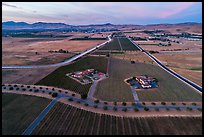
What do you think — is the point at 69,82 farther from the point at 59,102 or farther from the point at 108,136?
the point at 108,136

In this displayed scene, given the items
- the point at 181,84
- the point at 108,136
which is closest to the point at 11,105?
the point at 108,136

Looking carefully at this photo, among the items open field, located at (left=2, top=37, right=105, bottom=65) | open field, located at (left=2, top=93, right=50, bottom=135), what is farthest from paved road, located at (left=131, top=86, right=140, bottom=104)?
open field, located at (left=2, top=37, right=105, bottom=65)

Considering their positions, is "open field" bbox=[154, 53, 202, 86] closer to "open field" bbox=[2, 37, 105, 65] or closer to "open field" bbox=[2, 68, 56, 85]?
"open field" bbox=[2, 68, 56, 85]

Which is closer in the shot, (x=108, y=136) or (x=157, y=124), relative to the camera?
(x=108, y=136)

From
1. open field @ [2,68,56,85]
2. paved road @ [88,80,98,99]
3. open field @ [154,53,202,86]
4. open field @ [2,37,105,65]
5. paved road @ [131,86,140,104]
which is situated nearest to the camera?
paved road @ [131,86,140,104]

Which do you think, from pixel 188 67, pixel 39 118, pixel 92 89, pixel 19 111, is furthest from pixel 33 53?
pixel 188 67

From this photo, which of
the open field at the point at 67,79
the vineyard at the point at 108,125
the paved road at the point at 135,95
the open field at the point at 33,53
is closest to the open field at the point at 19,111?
the vineyard at the point at 108,125

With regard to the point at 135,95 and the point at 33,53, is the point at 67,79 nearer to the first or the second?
the point at 135,95

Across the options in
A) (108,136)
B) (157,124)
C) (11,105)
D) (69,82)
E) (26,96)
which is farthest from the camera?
(69,82)
